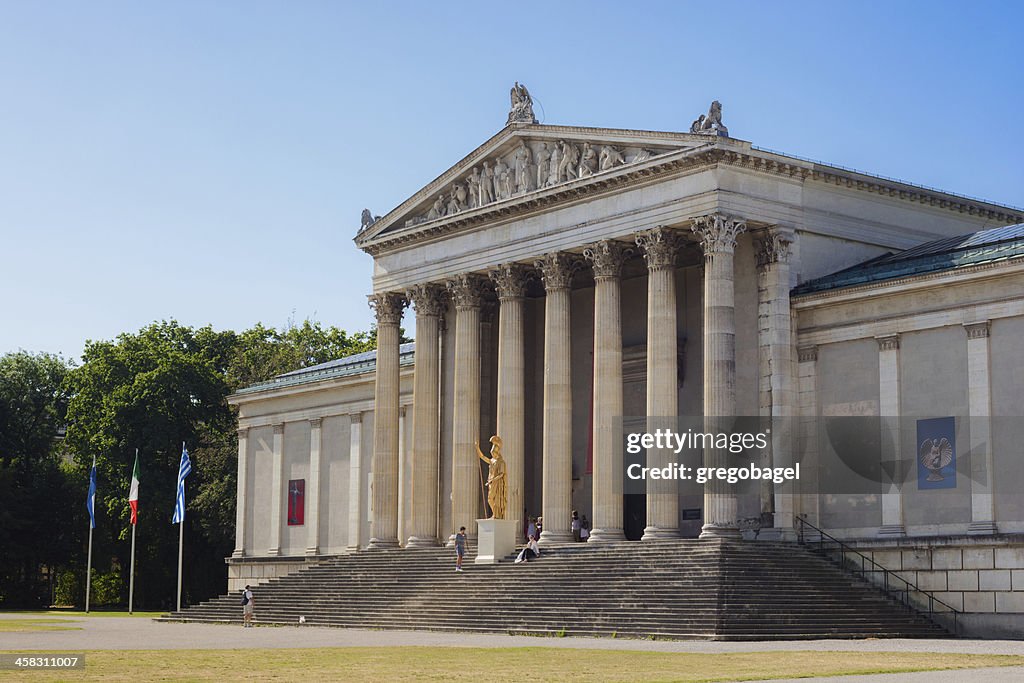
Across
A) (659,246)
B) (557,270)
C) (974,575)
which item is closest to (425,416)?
(557,270)

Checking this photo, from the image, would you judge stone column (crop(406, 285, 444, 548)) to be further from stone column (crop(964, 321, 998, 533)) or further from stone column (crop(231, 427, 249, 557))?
stone column (crop(964, 321, 998, 533))

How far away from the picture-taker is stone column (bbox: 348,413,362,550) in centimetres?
7250

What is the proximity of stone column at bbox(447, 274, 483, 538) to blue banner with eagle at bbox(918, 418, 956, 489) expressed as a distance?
19.6m

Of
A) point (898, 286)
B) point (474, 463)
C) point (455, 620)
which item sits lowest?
point (455, 620)

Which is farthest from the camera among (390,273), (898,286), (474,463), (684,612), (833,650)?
(390,273)

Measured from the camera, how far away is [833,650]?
3381cm

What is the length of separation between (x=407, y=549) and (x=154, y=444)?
114ft

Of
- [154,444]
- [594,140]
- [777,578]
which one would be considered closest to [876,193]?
[594,140]

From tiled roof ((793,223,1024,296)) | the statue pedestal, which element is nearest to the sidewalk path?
the statue pedestal

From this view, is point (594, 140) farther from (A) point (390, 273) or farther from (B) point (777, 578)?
(B) point (777, 578)

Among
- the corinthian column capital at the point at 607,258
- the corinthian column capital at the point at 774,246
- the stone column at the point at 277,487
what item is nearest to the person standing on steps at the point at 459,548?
the corinthian column capital at the point at 607,258

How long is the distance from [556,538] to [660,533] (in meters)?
5.57

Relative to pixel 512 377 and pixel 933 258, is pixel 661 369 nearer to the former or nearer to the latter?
pixel 512 377

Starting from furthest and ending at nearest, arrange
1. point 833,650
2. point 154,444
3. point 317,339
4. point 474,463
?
point 317,339
point 154,444
point 474,463
point 833,650
